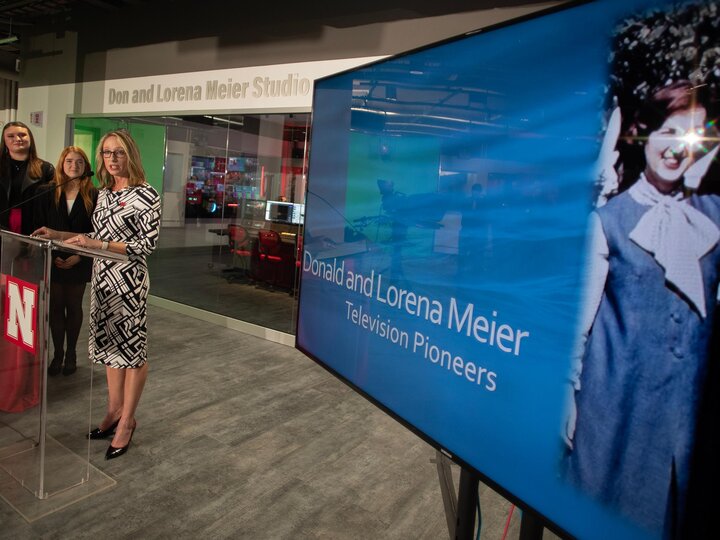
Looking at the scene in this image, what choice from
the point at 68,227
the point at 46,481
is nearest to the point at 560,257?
the point at 46,481

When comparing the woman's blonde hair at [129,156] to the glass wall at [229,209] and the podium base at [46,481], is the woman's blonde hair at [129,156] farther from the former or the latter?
the glass wall at [229,209]

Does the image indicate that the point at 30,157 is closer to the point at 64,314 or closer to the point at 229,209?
the point at 64,314

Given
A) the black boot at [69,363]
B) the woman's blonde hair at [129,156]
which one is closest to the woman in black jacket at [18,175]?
the black boot at [69,363]

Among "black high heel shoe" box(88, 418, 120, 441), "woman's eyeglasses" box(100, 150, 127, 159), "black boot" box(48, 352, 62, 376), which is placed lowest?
"black high heel shoe" box(88, 418, 120, 441)

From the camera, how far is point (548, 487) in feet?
2.87

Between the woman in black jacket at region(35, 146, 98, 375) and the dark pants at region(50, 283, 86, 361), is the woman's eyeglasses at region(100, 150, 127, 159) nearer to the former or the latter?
the woman in black jacket at region(35, 146, 98, 375)

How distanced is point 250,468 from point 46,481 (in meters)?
1.00

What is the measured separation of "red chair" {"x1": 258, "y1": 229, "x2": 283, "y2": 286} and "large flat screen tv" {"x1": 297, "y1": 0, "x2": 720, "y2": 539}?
535 cm

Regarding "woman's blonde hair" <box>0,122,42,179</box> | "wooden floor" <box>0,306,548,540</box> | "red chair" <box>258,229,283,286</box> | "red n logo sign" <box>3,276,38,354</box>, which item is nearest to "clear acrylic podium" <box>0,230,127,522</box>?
"red n logo sign" <box>3,276,38,354</box>

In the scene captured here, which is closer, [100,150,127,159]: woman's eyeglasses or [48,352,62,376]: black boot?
[100,150,127,159]: woman's eyeglasses

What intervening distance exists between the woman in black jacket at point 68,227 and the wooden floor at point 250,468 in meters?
0.34

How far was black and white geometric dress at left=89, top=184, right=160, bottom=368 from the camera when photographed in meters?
2.68

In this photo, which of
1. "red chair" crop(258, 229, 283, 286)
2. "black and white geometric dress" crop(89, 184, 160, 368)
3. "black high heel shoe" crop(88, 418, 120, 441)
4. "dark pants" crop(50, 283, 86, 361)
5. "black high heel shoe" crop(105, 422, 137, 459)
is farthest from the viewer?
"red chair" crop(258, 229, 283, 286)

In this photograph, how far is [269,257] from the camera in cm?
673
